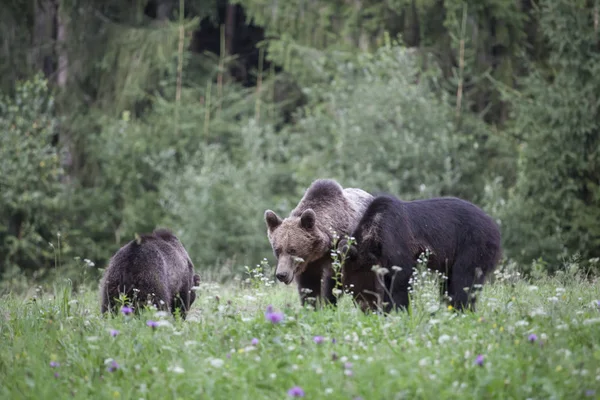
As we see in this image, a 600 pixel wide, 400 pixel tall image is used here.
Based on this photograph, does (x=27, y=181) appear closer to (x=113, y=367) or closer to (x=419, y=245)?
(x=419, y=245)

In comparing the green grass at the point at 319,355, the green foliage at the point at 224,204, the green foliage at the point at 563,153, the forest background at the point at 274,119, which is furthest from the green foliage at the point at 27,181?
the green grass at the point at 319,355

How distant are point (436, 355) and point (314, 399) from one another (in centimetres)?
95

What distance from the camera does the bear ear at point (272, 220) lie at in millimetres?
9141

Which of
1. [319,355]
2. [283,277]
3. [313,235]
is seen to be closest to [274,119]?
[313,235]

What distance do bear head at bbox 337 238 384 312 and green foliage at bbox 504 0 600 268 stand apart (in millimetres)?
10839

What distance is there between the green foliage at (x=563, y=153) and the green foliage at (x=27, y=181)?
47.5 feet

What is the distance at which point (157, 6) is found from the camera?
111ft

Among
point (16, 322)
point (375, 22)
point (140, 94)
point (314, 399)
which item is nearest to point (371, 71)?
point (375, 22)

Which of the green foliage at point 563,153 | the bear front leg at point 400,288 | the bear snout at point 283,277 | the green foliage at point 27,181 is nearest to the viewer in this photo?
the bear front leg at point 400,288

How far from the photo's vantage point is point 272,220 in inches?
361

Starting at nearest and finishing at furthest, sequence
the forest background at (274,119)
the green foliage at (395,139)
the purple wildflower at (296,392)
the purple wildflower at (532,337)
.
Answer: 1. the purple wildflower at (296,392)
2. the purple wildflower at (532,337)
3. the forest background at (274,119)
4. the green foliage at (395,139)

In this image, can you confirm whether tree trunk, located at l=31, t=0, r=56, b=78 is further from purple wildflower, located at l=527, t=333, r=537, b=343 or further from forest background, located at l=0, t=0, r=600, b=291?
purple wildflower, located at l=527, t=333, r=537, b=343

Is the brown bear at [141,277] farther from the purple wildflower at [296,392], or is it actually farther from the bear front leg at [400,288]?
the purple wildflower at [296,392]

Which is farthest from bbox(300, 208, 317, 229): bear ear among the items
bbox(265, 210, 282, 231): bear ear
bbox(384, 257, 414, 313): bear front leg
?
bbox(384, 257, 414, 313): bear front leg
